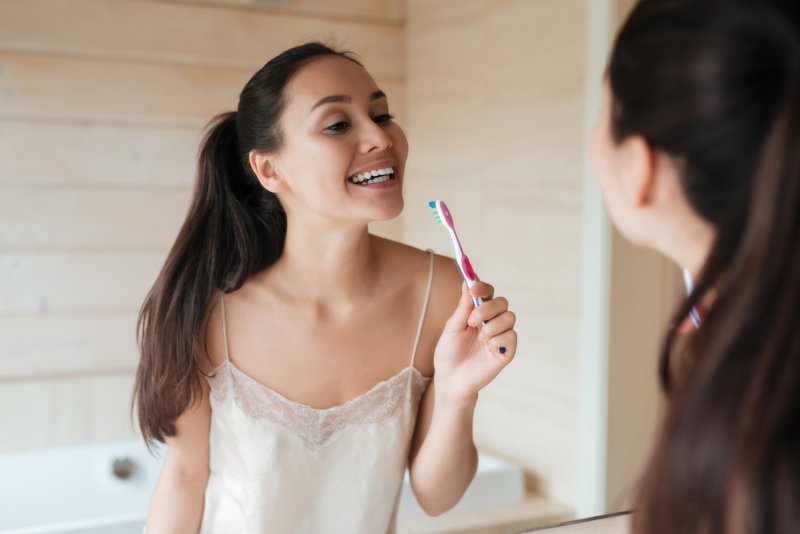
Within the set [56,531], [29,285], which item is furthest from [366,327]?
[29,285]

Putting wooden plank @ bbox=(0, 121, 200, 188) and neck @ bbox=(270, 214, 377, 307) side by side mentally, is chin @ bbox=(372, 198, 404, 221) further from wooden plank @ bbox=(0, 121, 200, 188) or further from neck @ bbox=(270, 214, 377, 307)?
wooden plank @ bbox=(0, 121, 200, 188)

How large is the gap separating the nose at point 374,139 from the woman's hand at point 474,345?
0.49ft

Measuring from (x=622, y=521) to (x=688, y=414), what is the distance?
511mm

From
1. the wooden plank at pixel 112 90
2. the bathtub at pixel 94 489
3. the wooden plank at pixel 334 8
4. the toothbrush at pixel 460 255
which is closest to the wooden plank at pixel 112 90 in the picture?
the wooden plank at pixel 112 90

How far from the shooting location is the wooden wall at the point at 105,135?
157 cm

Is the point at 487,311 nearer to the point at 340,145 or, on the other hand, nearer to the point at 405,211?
the point at 340,145

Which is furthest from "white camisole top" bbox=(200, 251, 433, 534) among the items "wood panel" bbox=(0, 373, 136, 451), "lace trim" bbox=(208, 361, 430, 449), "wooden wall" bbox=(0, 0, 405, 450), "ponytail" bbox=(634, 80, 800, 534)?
"wooden wall" bbox=(0, 0, 405, 450)

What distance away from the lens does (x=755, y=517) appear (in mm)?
392

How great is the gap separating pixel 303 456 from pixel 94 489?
21.4 inches

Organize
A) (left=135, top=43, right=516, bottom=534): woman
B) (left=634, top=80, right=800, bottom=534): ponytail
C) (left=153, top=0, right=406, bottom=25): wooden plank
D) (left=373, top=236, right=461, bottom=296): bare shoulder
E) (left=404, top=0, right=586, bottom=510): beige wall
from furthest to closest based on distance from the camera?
1. (left=153, top=0, right=406, bottom=25): wooden plank
2. (left=404, top=0, right=586, bottom=510): beige wall
3. (left=373, top=236, right=461, bottom=296): bare shoulder
4. (left=135, top=43, right=516, bottom=534): woman
5. (left=634, top=80, right=800, bottom=534): ponytail

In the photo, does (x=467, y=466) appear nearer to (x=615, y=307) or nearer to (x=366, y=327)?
(x=366, y=327)

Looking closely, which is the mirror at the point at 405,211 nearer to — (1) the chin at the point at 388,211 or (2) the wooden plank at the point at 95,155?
(2) the wooden plank at the point at 95,155

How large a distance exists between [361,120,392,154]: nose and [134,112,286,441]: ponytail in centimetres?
15

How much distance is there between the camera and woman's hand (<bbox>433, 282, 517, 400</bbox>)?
758 millimetres
